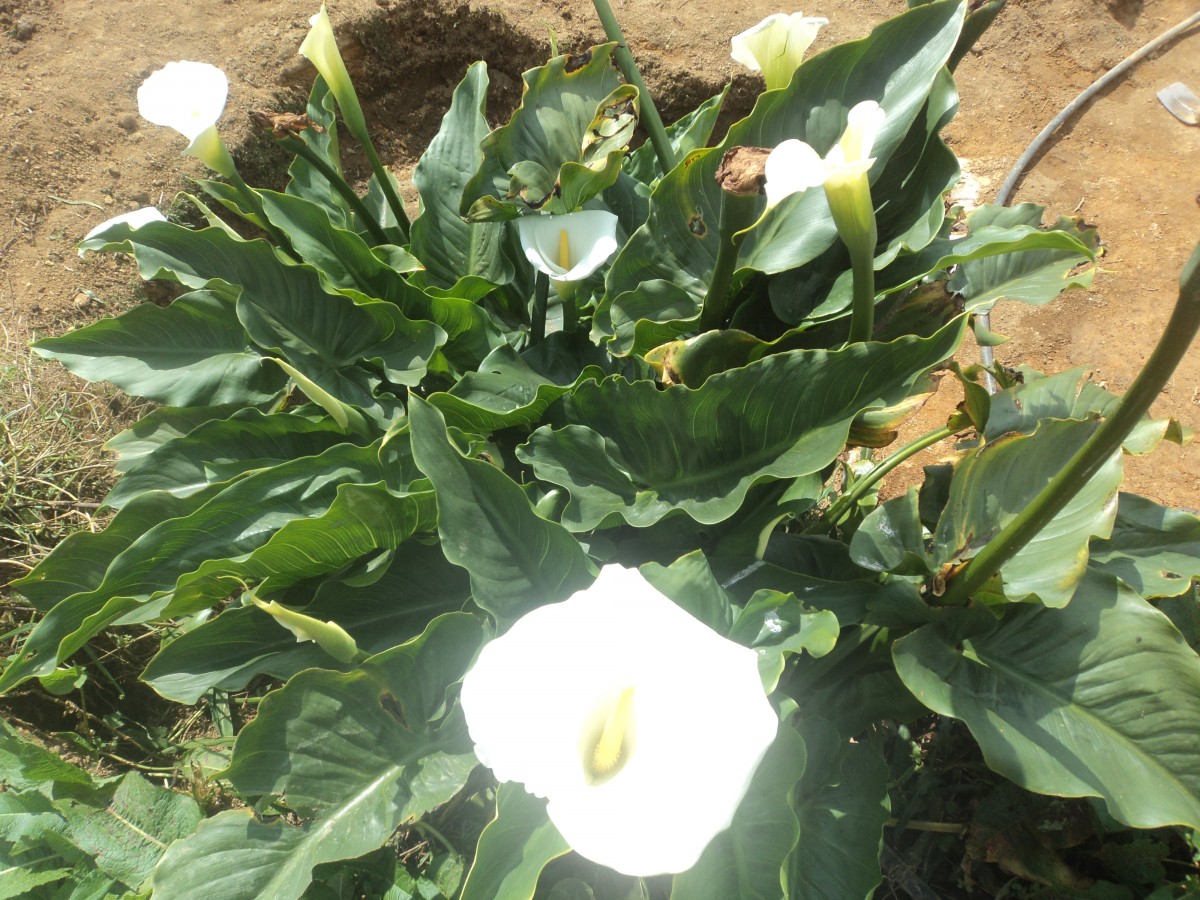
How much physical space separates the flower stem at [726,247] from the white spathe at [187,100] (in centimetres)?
78

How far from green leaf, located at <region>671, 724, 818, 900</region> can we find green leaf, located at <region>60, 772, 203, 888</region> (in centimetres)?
79

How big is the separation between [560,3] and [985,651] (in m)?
2.46

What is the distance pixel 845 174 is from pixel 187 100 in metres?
0.99

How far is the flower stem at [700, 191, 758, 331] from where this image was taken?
3.41ft

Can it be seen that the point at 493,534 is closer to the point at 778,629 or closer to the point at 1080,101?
the point at 778,629

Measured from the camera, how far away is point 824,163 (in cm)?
92

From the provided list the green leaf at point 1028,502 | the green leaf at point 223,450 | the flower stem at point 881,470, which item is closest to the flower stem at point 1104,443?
the green leaf at point 1028,502

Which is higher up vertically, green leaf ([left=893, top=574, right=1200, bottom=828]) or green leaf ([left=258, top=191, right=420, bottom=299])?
green leaf ([left=258, top=191, right=420, bottom=299])

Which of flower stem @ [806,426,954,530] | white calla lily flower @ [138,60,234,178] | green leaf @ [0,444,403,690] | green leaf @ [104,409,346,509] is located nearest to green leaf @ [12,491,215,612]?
green leaf @ [0,444,403,690]

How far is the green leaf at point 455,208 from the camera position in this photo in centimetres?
158

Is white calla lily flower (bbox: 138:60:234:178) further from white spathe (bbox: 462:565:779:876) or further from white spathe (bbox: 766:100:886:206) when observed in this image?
white spathe (bbox: 462:565:779:876)

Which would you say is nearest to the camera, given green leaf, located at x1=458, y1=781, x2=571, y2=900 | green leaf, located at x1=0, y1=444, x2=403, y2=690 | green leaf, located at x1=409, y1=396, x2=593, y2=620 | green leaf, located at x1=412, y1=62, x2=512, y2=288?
green leaf, located at x1=458, y1=781, x2=571, y2=900

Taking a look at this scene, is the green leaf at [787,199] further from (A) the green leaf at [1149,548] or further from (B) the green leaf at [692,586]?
(A) the green leaf at [1149,548]

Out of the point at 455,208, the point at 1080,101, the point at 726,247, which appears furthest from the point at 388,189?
the point at 1080,101
